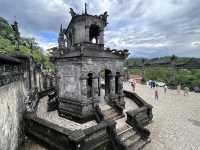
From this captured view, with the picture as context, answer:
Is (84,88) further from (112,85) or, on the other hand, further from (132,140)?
(132,140)

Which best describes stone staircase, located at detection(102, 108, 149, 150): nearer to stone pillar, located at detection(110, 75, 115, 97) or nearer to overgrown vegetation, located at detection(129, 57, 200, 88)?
stone pillar, located at detection(110, 75, 115, 97)

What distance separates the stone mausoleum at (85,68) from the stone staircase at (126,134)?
117 centimetres

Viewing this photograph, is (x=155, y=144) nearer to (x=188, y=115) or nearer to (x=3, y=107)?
(x=188, y=115)

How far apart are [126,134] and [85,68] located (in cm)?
583

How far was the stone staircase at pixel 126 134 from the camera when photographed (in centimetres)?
1011

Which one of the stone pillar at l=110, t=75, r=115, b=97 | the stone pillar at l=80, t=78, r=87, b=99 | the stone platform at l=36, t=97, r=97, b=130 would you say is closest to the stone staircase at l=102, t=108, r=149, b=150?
the stone platform at l=36, t=97, r=97, b=130

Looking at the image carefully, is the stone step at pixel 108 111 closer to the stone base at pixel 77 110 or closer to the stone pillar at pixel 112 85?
the stone base at pixel 77 110

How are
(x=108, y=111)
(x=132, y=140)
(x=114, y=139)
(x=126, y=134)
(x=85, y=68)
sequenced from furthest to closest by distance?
(x=108, y=111) < (x=85, y=68) < (x=126, y=134) < (x=132, y=140) < (x=114, y=139)

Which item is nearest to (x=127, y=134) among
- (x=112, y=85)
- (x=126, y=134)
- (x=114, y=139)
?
(x=126, y=134)

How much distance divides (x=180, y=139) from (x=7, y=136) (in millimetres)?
10885

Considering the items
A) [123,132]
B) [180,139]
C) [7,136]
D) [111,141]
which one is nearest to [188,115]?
[180,139]

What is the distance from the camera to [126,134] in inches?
430

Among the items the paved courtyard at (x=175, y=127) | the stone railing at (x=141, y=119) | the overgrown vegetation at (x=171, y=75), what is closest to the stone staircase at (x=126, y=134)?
the stone railing at (x=141, y=119)

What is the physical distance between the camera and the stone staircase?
10108 millimetres
